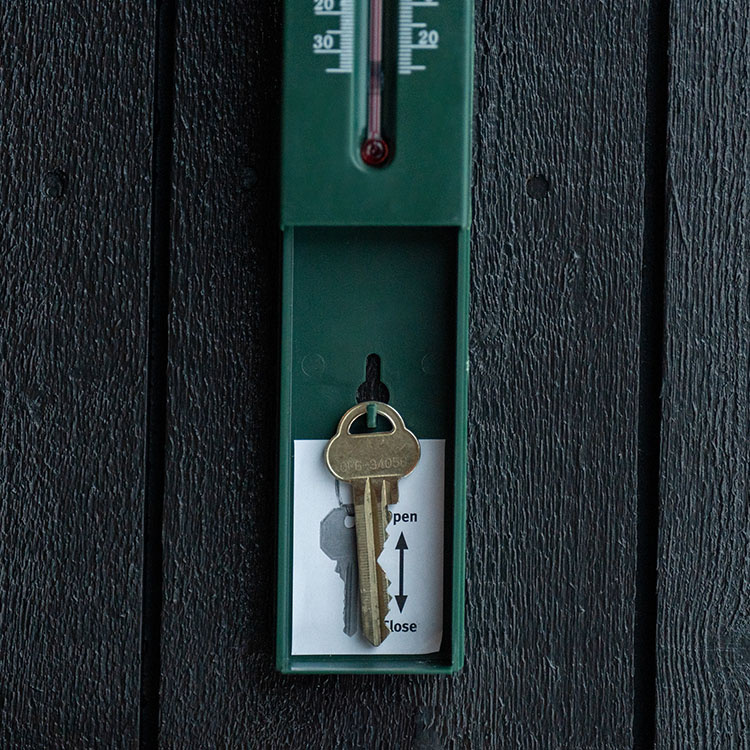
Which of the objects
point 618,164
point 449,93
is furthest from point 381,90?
point 618,164

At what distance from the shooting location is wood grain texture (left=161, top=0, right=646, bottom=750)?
518 mm

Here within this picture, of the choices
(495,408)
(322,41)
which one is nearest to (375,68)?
(322,41)

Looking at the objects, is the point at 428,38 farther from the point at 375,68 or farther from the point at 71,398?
the point at 71,398

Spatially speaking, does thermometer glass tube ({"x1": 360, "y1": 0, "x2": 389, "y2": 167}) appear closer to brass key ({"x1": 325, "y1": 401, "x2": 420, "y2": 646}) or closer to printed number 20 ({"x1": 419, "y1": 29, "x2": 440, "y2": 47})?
printed number 20 ({"x1": 419, "y1": 29, "x2": 440, "y2": 47})

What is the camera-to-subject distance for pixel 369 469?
50 centimetres

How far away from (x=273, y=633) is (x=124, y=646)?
8 centimetres

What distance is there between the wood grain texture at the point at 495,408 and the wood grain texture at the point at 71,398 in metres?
0.02

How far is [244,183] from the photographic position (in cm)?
52

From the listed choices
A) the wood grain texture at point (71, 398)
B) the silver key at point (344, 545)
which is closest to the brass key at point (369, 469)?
the silver key at point (344, 545)

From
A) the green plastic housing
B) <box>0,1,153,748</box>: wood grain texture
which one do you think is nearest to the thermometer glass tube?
the green plastic housing

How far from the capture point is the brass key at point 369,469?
499 millimetres

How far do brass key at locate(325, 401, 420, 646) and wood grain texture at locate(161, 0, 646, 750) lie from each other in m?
0.04

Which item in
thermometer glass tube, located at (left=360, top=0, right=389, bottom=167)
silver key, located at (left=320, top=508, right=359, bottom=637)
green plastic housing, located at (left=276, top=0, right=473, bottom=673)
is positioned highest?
thermometer glass tube, located at (left=360, top=0, right=389, bottom=167)

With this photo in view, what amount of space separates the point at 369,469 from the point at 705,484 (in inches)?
7.1
